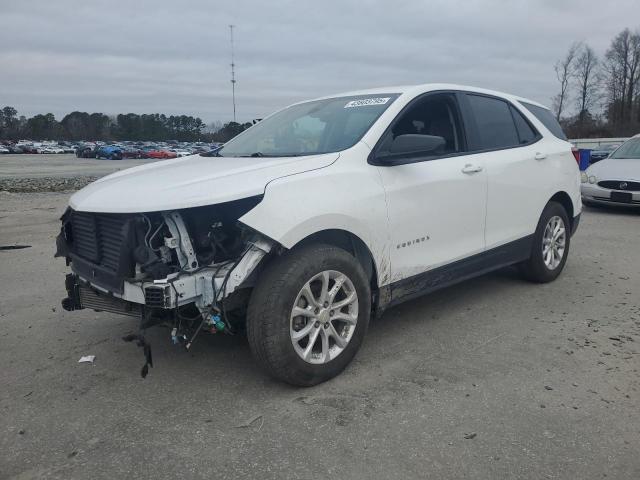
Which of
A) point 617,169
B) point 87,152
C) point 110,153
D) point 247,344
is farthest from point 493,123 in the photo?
point 87,152

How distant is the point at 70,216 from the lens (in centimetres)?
369

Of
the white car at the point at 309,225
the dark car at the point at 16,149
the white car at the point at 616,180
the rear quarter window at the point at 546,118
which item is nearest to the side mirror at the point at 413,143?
the white car at the point at 309,225

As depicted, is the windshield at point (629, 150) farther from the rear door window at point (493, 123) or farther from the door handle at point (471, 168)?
the door handle at point (471, 168)

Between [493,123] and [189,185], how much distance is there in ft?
9.59

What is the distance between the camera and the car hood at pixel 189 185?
3020 mm

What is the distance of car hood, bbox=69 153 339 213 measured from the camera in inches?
119

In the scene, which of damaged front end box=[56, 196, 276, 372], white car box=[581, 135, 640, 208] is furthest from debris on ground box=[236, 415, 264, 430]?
white car box=[581, 135, 640, 208]

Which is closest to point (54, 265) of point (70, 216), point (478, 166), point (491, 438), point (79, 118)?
point (70, 216)

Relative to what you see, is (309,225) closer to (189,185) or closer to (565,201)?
(189,185)

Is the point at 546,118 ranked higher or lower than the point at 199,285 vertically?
higher

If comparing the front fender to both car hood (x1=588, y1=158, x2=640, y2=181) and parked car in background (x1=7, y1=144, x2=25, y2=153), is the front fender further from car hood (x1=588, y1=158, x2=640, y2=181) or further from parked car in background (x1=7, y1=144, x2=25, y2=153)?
parked car in background (x1=7, y1=144, x2=25, y2=153)

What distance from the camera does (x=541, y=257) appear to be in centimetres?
531

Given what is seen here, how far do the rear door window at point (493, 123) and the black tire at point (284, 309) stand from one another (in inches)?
80.9

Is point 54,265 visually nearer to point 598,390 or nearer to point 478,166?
point 478,166
